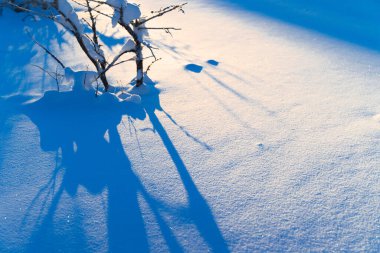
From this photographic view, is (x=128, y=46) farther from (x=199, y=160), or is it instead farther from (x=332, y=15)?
(x=332, y=15)

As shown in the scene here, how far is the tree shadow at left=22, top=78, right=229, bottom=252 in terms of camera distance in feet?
4.33

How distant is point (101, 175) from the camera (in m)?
1.64

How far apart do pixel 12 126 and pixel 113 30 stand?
2.20 m

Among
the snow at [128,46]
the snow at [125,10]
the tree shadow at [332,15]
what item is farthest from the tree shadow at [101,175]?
the tree shadow at [332,15]

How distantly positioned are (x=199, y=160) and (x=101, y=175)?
532 millimetres

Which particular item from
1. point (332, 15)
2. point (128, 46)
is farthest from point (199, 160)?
point (332, 15)

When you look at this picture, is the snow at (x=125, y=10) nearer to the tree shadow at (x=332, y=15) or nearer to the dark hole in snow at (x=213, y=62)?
the dark hole in snow at (x=213, y=62)

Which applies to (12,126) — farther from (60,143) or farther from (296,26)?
(296,26)

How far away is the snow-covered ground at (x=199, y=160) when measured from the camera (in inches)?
53.3

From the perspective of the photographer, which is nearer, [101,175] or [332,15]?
[101,175]

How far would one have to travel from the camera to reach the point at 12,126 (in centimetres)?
201

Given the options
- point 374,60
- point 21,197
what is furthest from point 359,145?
point 21,197

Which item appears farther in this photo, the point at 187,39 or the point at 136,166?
the point at 187,39

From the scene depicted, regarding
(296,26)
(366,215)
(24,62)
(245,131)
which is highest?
(296,26)
